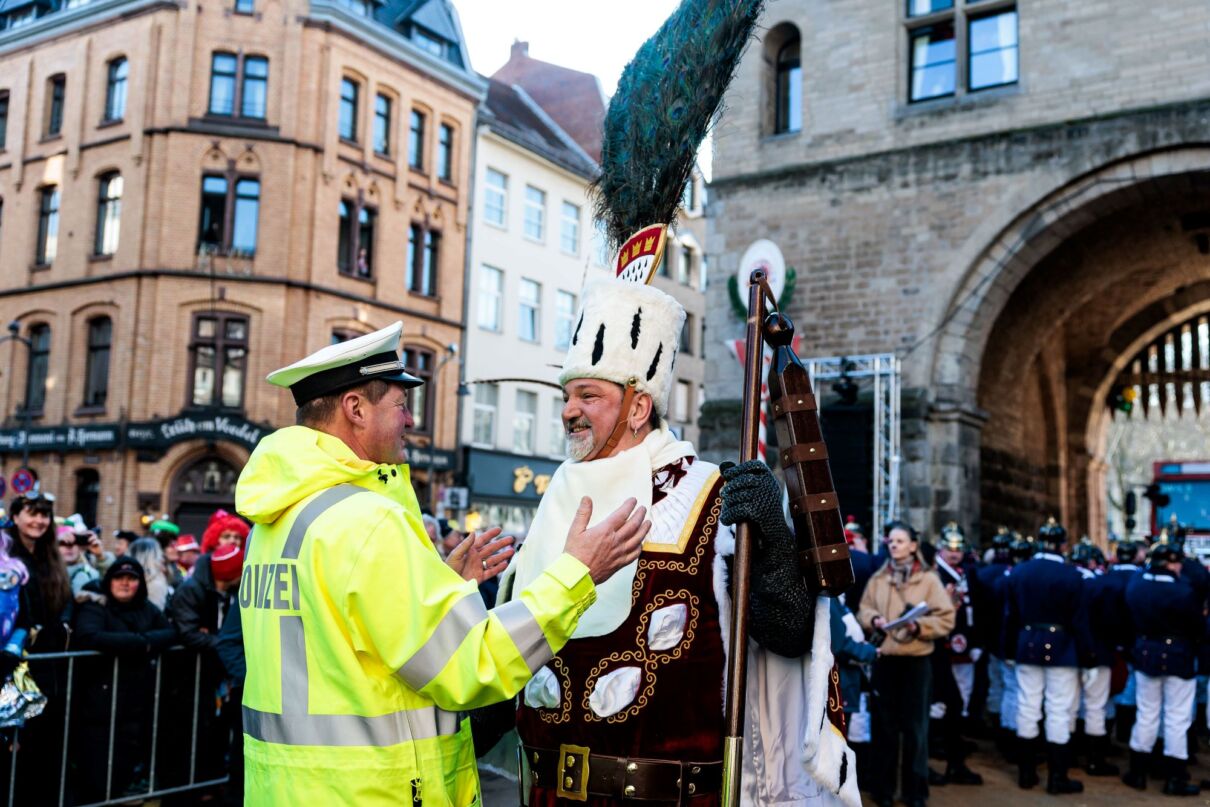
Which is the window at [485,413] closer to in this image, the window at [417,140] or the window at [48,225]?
the window at [417,140]

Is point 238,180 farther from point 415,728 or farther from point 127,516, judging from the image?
point 415,728

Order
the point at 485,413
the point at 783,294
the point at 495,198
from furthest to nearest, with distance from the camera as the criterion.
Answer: the point at 495,198 < the point at 485,413 < the point at 783,294

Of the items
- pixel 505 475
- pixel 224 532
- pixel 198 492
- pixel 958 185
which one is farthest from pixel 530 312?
pixel 224 532

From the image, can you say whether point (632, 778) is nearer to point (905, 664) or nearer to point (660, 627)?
point (660, 627)

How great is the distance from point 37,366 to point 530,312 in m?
13.3

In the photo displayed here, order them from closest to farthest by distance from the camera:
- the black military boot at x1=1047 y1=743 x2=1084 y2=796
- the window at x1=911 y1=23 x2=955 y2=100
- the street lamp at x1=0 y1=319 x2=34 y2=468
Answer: the black military boot at x1=1047 y1=743 x2=1084 y2=796 → the window at x1=911 y1=23 x2=955 y2=100 → the street lamp at x1=0 y1=319 x2=34 y2=468

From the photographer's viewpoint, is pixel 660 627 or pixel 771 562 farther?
pixel 660 627

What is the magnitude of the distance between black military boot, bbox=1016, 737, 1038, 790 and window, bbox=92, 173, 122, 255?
2417cm

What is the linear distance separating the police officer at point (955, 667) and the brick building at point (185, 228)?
1819 cm

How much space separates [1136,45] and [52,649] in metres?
13.8

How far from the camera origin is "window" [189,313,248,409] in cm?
2527

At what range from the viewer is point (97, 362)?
26109 millimetres

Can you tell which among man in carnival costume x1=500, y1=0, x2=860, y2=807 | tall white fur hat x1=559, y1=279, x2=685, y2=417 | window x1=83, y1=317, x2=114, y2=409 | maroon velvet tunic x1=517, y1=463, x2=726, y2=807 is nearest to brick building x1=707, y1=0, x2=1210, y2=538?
tall white fur hat x1=559, y1=279, x2=685, y2=417

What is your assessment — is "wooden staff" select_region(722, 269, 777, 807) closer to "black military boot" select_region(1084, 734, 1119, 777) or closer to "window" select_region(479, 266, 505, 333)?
"black military boot" select_region(1084, 734, 1119, 777)
